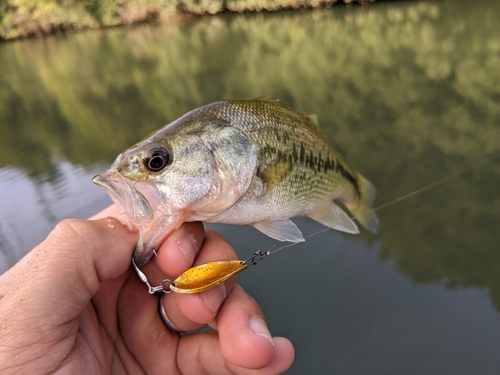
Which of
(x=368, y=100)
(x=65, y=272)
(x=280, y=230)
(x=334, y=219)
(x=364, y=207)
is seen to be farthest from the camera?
(x=368, y=100)

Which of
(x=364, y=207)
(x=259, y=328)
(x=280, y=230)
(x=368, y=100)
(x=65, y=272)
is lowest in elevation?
(x=368, y=100)

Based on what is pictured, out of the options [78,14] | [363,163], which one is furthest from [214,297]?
[78,14]

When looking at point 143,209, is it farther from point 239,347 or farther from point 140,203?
point 239,347

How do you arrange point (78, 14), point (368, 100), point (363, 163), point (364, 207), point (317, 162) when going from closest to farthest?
point (317, 162) < point (364, 207) < point (363, 163) < point (368, 100) < point (78, 14)

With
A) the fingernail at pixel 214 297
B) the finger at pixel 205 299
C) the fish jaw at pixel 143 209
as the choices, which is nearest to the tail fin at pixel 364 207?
the finger at pixel 205 299

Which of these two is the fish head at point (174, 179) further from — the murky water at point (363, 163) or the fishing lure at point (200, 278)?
the murky water at point (363, 163)

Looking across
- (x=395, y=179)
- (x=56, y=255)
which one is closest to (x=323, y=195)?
(x=56, y=255)
